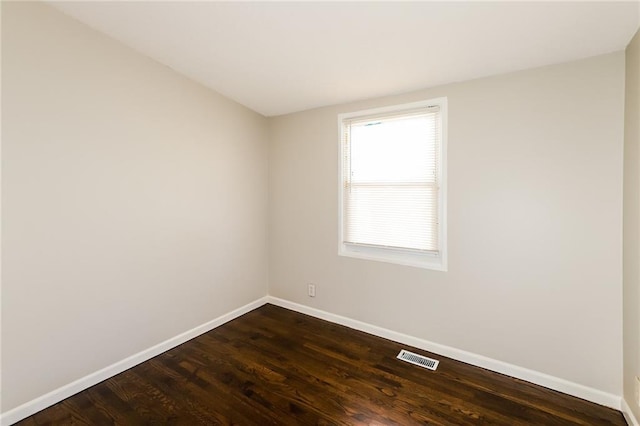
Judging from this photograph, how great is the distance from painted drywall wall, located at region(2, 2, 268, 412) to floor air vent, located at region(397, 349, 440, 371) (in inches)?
73.6

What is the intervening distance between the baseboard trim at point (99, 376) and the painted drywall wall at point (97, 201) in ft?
0.14

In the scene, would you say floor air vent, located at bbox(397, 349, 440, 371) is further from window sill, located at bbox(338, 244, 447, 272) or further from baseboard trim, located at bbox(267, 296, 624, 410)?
window sill, located at bbox(338, 244, 447, 272)

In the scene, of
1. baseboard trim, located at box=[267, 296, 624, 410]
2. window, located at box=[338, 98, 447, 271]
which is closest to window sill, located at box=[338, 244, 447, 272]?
window, located at box=[338, 98, 447, 271]

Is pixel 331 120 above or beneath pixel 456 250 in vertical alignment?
above

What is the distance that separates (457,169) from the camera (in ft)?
7.60

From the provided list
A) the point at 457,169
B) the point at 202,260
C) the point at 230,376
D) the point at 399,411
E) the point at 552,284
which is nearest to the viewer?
the point at 399,411

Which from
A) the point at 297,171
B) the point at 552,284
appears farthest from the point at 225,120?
the point at 552,284

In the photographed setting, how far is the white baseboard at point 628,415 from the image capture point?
1.60 m

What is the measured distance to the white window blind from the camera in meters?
2.45

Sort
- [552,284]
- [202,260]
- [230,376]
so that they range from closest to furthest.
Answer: [552,284], [230,376], [202,260]

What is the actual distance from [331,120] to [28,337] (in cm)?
288

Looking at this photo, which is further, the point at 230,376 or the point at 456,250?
the point at 456,250

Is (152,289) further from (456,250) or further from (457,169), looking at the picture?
(457,169)

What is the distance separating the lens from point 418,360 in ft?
7.61
